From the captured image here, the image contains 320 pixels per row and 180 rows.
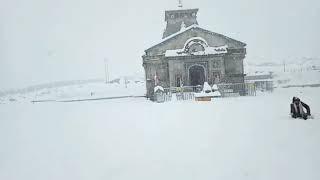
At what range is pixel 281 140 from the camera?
2867 mm

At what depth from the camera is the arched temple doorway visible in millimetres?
3035

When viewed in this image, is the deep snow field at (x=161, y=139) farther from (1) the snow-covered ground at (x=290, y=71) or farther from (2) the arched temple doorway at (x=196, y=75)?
(2) the arched temple doorway at (x=196, y=75)

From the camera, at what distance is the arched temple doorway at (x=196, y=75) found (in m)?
3.04

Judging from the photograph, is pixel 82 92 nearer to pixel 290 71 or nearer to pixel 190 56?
pixel 190 56

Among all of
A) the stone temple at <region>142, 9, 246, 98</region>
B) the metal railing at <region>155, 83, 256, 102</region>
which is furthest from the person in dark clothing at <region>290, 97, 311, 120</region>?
the stone temple at <region>142, 9, 246, 98</region>

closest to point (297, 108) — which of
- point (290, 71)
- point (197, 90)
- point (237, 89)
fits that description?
point (290, 71)

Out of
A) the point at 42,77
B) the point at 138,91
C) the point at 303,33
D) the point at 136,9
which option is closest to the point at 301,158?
the point at 303,33

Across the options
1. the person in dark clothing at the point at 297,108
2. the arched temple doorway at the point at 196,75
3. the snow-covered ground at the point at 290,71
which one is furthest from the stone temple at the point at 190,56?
the person in dark clothing at the point at 297,108

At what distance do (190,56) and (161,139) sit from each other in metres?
0.74

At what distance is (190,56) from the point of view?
3121mm

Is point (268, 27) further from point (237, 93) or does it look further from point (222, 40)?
point (237, 93)

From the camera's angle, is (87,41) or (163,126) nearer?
(163,126)

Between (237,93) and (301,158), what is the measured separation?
0.69m

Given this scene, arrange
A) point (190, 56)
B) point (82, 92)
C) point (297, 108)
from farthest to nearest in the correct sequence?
point (190, 56), point (82, 92), point (297, 108)
